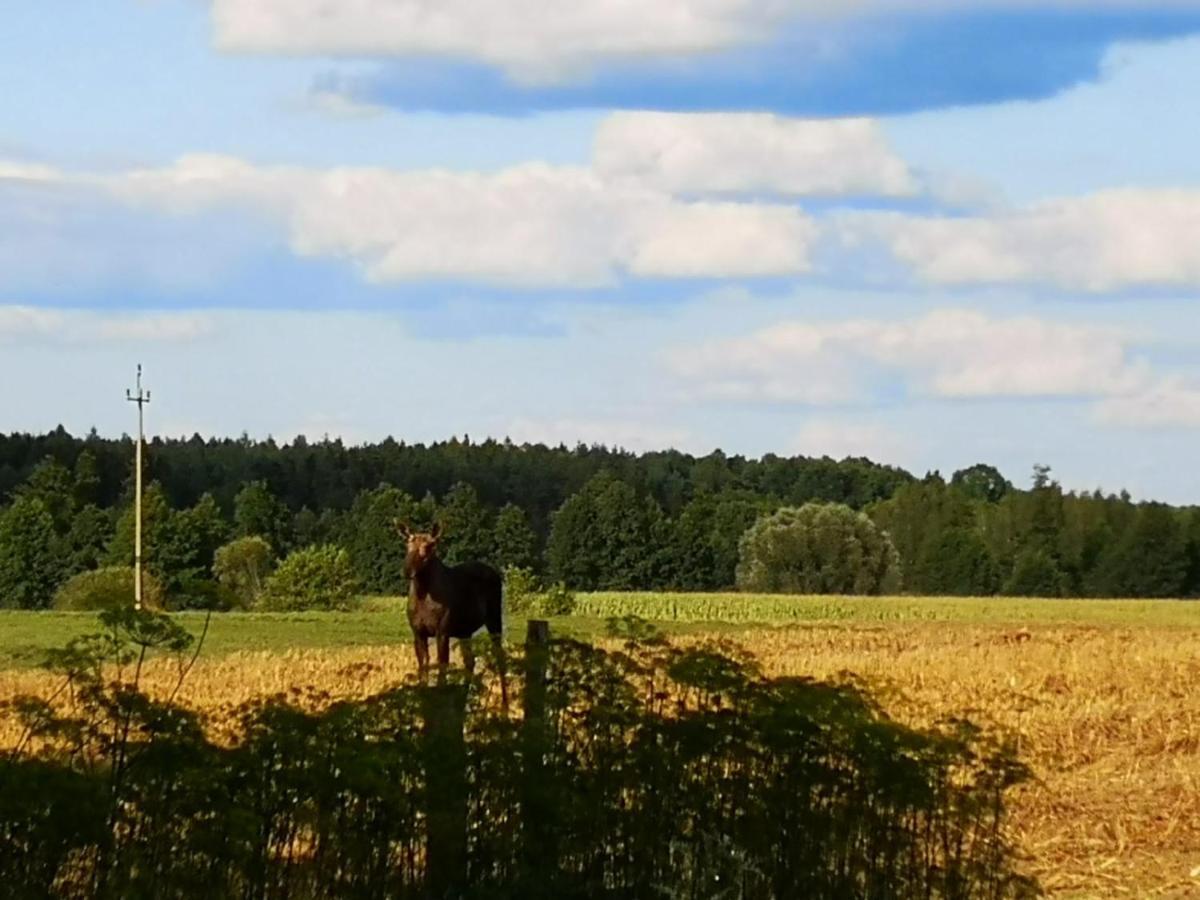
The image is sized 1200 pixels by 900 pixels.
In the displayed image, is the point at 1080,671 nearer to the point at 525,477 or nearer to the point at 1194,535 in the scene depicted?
the point at 1194,535

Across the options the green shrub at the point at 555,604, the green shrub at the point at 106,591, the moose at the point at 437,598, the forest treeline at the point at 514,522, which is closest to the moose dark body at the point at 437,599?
the moose at the point at 437,598

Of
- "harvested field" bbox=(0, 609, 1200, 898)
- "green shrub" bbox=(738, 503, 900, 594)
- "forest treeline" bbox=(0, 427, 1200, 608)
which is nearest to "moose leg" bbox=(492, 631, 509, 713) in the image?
"harvested field" bbox=(0, 609, 1200, 898)

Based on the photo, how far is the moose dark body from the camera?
22.7 m

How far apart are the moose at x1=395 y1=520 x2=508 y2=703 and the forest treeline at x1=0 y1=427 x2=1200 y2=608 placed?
199 ft

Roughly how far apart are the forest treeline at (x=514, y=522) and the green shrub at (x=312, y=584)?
4002 mm

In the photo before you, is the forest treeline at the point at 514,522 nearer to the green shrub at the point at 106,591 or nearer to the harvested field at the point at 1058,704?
the green shrub at the point at 106,591

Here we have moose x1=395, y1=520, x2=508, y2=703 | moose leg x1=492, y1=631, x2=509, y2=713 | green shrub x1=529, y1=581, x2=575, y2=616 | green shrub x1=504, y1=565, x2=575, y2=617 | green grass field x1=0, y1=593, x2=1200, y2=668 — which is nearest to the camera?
moose leg x1=492, y1=631, x2=509, y2=713

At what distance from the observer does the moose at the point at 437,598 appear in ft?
74.5

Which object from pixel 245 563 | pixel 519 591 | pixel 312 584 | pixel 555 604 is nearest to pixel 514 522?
pixel 245 563

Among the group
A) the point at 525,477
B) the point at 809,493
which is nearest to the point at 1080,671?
the point at 525,477

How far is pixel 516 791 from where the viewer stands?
10047 mm

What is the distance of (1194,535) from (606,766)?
123768 millimetres

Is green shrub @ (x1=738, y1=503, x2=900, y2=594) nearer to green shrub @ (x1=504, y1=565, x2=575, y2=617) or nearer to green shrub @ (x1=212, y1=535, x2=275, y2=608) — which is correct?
green shrub @ (x1=212, y1=535, x2=275, y2=608)

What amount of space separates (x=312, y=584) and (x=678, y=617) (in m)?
18.2
